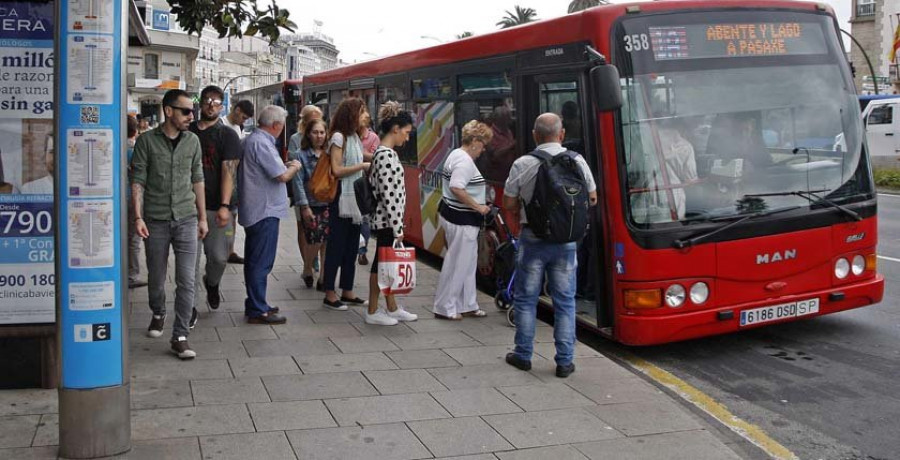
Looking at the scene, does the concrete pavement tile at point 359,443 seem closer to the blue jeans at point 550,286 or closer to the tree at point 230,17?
the blue jeans at point 550,286

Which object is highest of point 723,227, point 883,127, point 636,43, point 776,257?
point 883,127

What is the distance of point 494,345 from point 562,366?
98 cm

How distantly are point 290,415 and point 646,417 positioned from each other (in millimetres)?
2075

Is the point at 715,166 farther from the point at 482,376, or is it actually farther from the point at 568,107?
the point at 482,376

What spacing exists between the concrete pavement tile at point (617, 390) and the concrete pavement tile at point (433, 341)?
1.16m

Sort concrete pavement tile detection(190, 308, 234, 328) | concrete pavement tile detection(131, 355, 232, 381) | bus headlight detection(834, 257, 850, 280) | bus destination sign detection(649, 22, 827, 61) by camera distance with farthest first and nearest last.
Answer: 1. concrete pavement tile detection(190, 308, 234, 328)
2. bus headlight detection(834, 257, 850, 280)
3. bus destination sign detection(649, 22, 827, 61)
4. concrete pavement tile detection(131, 355, 232, 381)

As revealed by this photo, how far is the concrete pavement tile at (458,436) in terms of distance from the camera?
4941 mm

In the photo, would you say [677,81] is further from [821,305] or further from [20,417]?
[20,417]

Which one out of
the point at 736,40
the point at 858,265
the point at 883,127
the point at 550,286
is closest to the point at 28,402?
the point at 550,286

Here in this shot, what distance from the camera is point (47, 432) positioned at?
488 centimetres

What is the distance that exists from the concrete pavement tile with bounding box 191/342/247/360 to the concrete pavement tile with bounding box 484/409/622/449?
7.10ft

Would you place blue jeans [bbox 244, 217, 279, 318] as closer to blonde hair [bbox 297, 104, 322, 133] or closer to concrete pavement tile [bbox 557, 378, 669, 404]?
blonde hair [bbox 297, 104, 322, 133]

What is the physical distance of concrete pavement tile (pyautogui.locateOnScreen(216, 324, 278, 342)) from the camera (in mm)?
7289

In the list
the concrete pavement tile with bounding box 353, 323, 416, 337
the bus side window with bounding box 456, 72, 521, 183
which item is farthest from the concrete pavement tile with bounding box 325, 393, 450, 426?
the bus side window with bounding box 456, 72, 521, 183
